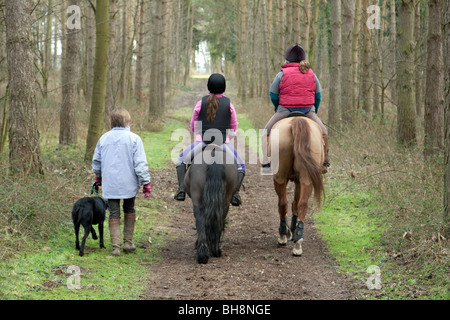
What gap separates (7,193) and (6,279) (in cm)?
202

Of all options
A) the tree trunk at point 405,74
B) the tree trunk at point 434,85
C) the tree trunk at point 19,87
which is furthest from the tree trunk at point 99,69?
the tree trunk at point 434,85

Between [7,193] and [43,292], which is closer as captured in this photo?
[43,292]

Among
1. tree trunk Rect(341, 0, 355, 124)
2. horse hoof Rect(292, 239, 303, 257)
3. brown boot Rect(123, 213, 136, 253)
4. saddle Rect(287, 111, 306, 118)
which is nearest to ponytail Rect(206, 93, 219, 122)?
saddle Rect(287, 111, 306, 118)

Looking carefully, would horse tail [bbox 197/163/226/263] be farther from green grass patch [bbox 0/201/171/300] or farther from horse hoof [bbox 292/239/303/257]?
horse hoof [bbox 292/239/303/257]

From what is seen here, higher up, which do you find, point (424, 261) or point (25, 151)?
point (25, 151)

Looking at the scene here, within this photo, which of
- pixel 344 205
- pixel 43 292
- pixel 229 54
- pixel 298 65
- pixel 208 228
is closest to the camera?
pixel 43 292

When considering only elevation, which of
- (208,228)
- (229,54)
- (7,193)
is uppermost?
(229,54)

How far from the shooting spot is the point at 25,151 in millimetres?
7691

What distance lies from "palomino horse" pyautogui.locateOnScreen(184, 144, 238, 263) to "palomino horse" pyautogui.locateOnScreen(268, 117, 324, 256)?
2.57 feet

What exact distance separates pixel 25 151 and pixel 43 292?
342cm

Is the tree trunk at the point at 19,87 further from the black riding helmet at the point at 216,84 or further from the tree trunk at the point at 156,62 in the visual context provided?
the tree trunk at the point at 156,62
